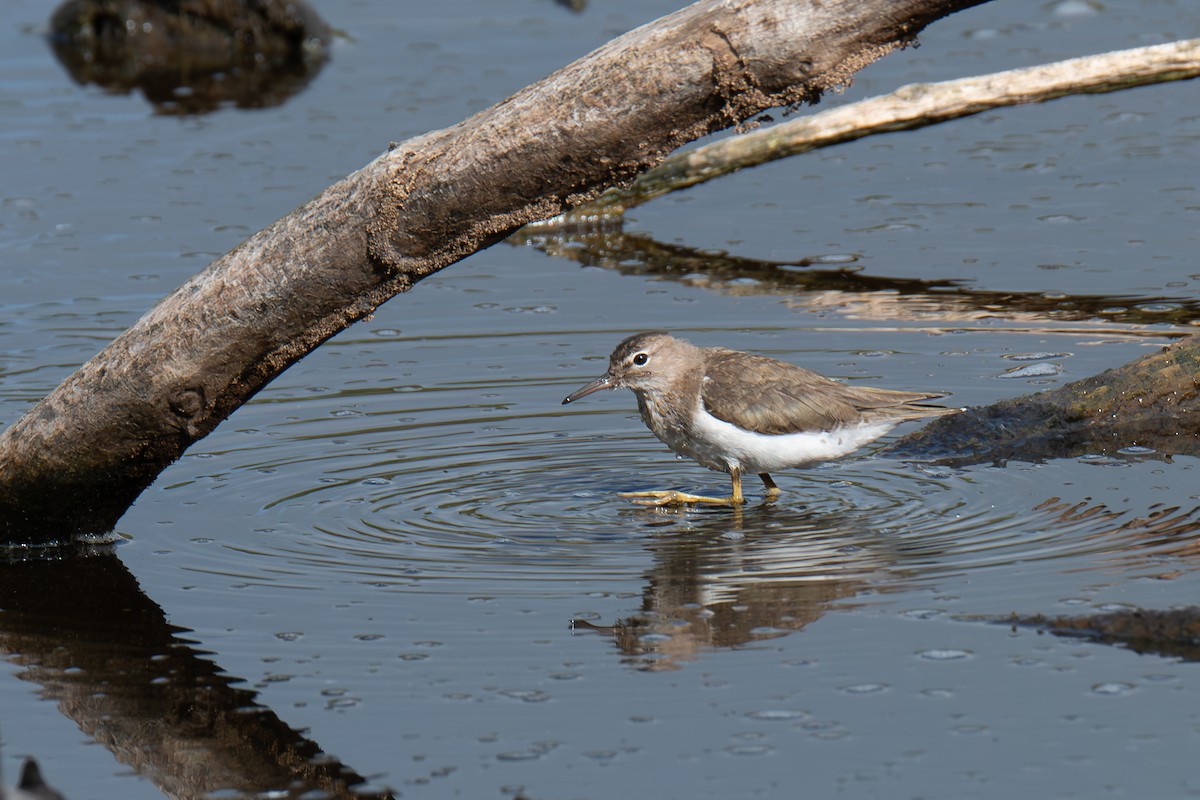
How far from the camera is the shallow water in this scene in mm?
5668

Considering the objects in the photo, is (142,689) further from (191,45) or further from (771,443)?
(191,45)

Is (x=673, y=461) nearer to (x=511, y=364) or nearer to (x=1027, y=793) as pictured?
(x=511, y=364)

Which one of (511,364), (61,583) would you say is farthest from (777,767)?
(511,364)

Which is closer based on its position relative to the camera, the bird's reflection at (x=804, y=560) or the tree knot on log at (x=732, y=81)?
the tree knot on log at (x=732, y=81)

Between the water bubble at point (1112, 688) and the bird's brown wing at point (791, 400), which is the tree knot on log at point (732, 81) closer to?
the water bubble at point (1112, 688)

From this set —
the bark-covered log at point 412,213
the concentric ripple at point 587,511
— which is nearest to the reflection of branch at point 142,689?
the bark-covered log at point 412,213

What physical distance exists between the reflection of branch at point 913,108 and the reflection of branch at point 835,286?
1.60 ft

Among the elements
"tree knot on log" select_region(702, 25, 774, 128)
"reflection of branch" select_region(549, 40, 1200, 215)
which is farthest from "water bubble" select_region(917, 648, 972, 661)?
"reflection of branch" select_region(549, 40, 1200, 215)

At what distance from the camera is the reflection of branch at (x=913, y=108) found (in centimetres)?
1239

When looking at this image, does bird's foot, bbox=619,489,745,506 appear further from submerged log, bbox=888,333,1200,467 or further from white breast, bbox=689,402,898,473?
submerged log, bbox=888,333,1200,467

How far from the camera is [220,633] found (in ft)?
22.3

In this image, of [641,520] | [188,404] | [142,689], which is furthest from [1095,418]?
[142,689]

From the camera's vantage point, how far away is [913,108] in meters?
13.0

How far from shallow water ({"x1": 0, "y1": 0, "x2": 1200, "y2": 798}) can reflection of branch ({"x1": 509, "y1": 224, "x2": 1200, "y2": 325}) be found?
0.06m
